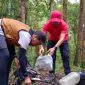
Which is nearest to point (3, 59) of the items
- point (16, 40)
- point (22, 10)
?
point (16, 40)

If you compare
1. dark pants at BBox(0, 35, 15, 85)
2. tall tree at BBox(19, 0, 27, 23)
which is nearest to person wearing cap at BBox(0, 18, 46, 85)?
dark pants at BBox(0, 35, 15, 85)

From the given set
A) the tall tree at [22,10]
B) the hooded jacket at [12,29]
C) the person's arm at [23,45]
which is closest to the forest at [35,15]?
the tall tree at [22,10]

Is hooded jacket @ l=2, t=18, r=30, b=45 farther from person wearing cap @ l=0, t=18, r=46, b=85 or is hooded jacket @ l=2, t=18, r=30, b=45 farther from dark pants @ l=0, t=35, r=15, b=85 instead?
dark pants @ l=0, t=35, r=15, b=85

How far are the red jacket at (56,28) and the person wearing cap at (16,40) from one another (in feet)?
6.00

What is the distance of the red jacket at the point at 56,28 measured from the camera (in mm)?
7371

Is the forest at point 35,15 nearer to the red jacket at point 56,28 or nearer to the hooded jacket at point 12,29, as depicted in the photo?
the red jacket at point 56,28

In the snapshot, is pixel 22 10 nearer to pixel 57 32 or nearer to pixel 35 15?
pixel 57 32

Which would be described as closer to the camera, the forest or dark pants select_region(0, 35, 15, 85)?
dark pants select_region(0, 35, 15, 85)

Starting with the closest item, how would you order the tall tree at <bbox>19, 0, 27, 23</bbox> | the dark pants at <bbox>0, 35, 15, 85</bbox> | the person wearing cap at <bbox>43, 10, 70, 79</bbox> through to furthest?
the dark pants at <bbox>0, 35, 15, 85</bbox> → the person wearing cap at <bbox>43, 10, 70, 79</bbox> → the tall tree at <bbox>19, 0, 27, 23</bbox>

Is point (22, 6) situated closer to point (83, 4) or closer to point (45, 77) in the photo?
point (45, 77)

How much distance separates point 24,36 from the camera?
5.27 meters

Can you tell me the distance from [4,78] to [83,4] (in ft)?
21.7

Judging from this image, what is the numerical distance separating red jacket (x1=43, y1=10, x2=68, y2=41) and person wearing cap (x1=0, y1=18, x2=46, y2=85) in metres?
1.83

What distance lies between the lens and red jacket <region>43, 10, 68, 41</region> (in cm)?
737
